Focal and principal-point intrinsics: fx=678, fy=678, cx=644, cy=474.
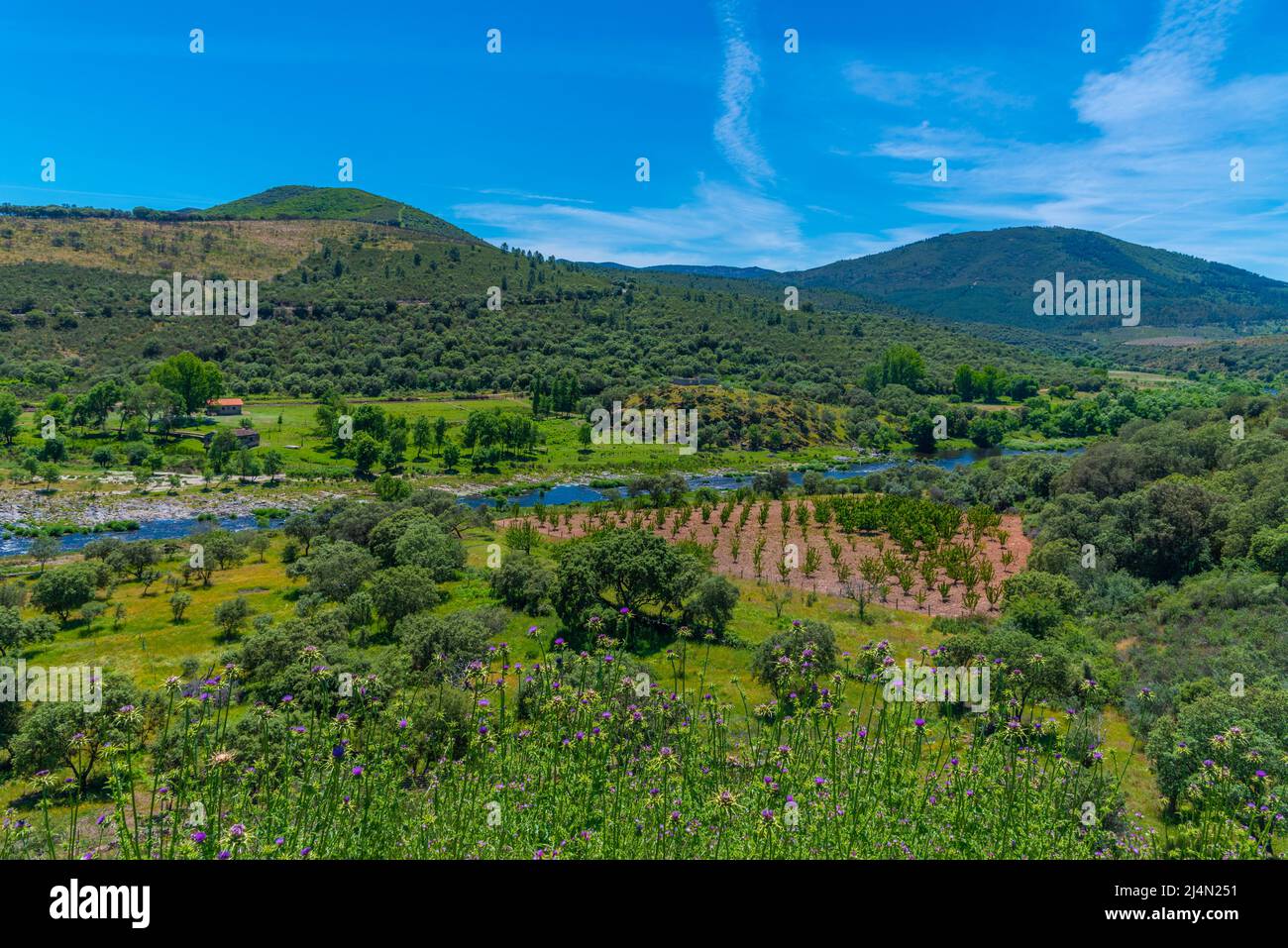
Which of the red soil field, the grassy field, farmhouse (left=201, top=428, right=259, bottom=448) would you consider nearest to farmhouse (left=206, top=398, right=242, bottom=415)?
farmhouse (left=201, top=428, right=259, bottom=448)

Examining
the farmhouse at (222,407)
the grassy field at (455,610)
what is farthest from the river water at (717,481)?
the farmhouse at (222,407)

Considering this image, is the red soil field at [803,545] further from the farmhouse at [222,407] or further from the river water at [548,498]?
the farmhouse at [222,407]

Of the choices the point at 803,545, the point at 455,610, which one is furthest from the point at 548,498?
the point at 455,610

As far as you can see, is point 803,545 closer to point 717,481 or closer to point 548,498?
point 548,498

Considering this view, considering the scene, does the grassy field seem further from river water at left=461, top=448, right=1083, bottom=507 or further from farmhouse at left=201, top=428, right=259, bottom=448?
farmhouse at left=201, top=428, right=259, bottom=448

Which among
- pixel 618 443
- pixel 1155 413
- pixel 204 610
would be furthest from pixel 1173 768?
pixel 1155 413
